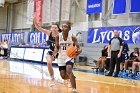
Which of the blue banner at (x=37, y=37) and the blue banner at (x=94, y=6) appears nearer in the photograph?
the blue banner at (x=94, y=6)

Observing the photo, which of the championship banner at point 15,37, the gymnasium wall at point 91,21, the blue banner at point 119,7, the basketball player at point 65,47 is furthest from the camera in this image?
the championship banner at point 15,37

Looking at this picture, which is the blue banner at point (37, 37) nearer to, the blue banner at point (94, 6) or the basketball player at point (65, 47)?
the blue banner at point (94, 6)

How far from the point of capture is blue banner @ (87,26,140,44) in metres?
15.6

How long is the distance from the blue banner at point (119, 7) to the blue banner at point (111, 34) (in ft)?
3.03

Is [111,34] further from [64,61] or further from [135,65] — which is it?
[64,61]

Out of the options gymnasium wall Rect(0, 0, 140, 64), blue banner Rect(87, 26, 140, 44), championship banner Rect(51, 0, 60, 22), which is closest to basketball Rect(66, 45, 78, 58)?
blue banner Rect(87, 26, 140, 44)

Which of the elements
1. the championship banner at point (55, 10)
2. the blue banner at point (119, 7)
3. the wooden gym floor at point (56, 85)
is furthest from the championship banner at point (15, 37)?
the wooden gym floor at point (56, 85)

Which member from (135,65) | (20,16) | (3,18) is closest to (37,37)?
(20,16)

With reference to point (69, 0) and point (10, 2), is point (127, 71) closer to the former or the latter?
point (69, 0)

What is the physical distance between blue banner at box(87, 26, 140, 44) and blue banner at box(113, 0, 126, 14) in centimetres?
92

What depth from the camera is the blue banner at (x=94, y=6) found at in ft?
60.5

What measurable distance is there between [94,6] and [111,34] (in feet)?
8.84

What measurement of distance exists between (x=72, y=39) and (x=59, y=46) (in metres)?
0.32

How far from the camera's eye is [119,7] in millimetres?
16844
